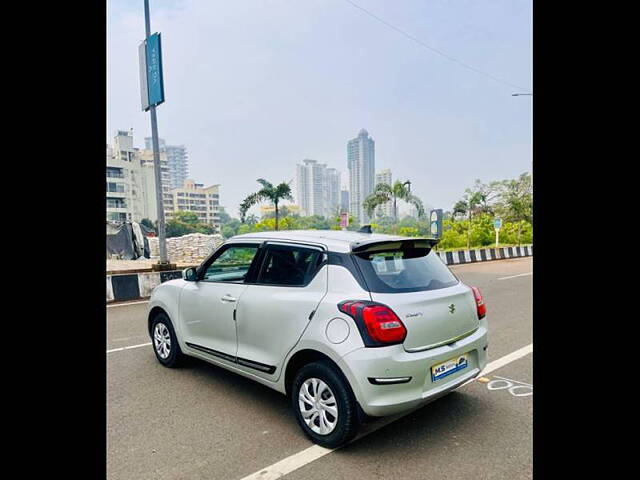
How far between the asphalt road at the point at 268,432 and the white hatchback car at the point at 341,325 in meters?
0.28

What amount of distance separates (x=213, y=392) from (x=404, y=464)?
6.34ft

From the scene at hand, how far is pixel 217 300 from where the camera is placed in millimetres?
3994

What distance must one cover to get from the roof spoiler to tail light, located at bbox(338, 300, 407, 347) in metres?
0.48

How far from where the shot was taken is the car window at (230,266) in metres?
4.12

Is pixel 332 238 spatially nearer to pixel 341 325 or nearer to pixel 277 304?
pixel 277 304

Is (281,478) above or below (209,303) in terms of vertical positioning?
below

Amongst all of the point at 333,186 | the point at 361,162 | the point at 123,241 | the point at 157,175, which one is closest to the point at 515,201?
the point at 361,162

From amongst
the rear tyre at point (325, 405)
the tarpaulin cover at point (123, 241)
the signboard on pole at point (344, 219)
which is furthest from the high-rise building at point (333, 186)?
the rear tyre at point (325, 405)

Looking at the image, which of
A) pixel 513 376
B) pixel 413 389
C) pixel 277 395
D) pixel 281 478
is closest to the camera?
pixel 281 478

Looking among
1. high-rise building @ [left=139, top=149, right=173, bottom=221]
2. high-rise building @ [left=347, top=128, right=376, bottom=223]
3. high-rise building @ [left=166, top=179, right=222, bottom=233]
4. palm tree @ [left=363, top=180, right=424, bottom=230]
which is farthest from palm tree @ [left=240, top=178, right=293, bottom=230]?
high-rise building @ [left=166, top=179, right=222, bottom=233]

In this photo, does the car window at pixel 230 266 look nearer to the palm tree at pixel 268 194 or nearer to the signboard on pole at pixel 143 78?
the signboard on pole at pixel 143 78

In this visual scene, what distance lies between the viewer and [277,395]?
3984 mm
